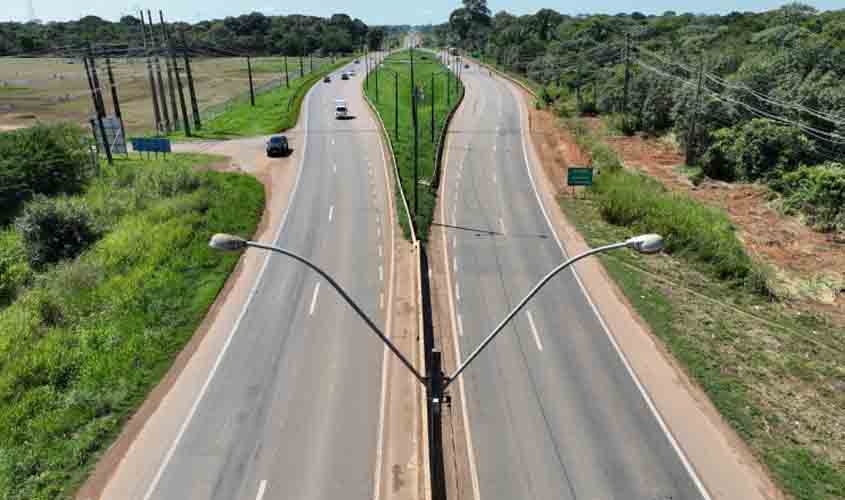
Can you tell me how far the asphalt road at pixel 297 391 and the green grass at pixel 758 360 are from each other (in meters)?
12.4

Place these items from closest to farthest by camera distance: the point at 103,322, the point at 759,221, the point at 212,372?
1. the point at 212,372
2. the point at 103,322
3. the point at 759,221

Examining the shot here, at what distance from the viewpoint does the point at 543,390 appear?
2186cm

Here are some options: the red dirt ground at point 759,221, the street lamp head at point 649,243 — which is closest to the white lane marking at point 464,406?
the street lamp head at point 649,243

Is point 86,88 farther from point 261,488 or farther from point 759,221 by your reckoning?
point 261,488

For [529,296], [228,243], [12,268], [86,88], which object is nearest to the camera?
[228,243]

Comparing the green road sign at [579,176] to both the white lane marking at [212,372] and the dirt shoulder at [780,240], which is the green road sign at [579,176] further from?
the white lane marking at [212,372]

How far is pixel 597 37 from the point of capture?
5010 inches

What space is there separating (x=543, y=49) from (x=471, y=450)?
126 m

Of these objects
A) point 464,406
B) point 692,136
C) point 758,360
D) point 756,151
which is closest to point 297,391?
point 464,406

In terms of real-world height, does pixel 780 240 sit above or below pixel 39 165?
below

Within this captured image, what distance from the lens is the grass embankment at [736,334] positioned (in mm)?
19062

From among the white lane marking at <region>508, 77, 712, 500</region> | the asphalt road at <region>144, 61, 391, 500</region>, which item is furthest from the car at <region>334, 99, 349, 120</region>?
the white lane marking at <region>508, 77, 712, 500</region>

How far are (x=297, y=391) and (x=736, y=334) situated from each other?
742 inches

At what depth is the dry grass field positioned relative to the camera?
87312 mm
